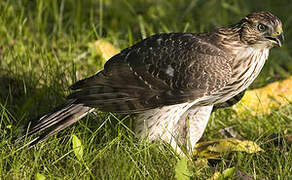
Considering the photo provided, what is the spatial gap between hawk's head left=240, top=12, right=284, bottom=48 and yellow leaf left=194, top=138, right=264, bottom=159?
3.11 feet

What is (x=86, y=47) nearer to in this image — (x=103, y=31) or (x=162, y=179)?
(x=103, y=31)

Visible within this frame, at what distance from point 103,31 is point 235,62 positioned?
322 cm

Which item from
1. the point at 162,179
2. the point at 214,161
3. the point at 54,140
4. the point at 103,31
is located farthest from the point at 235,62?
the point at 103,31

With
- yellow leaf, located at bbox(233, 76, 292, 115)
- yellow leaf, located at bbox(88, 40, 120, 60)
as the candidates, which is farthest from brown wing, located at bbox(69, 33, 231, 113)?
yellow leaf, located at bbox(88, 40, 120, 60)

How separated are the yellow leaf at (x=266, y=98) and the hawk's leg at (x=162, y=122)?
1.19 metres

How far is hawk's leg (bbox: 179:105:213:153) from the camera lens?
18.6ft

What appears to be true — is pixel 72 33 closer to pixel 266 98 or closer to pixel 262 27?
pixel 266 98

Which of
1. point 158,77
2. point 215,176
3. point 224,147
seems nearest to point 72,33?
point 158,77

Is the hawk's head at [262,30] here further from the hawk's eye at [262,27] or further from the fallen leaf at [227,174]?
the fallen leaf at [227,174]

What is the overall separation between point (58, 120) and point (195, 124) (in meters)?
1.34

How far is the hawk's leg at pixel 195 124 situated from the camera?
567 cm

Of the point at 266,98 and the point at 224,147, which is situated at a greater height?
the point at 266,98

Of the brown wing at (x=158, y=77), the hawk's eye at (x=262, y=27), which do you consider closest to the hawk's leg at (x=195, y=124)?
the brown wing at (x=158, y=77)

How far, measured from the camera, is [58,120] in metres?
5.36
